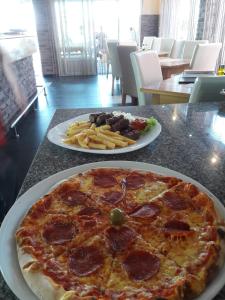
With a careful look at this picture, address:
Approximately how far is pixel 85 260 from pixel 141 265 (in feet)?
0.38

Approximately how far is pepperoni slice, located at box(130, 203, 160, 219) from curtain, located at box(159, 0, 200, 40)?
6.29 m

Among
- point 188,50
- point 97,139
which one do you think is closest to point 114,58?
point 188,50

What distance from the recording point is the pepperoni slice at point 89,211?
0.66 meters

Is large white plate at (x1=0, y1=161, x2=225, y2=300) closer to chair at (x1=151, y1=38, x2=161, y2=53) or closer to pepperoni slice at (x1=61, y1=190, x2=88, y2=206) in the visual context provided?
pepperoni slice at (x1=61, y1=190, x2=88, y2=206)

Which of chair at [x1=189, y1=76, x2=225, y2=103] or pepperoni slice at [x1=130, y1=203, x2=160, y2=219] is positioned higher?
chair at [x1=189, y1=76, x2=225, y2=103]

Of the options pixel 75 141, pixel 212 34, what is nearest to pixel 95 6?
pixel 212 34

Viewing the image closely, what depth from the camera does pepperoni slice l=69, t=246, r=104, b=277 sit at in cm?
51

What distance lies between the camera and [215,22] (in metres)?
5.14

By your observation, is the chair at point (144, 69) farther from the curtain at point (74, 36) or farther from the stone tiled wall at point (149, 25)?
the stone tiled wall at point (149, 25)

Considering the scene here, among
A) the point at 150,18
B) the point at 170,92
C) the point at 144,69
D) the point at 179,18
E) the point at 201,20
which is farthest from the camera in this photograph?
the point at 150,18

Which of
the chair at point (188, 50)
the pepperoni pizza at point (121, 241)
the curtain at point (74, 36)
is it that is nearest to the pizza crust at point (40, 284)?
the pepperoni pizza at point (121, 241)

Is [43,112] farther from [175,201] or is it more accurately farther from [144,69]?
[175,201]

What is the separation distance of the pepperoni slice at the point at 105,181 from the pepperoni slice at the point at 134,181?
0.13 ft

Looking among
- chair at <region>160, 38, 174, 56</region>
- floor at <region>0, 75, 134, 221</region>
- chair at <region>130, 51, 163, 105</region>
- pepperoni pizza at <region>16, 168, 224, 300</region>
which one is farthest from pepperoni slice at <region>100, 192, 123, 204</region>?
chair at <region>160, 38, 174, 56</region>
